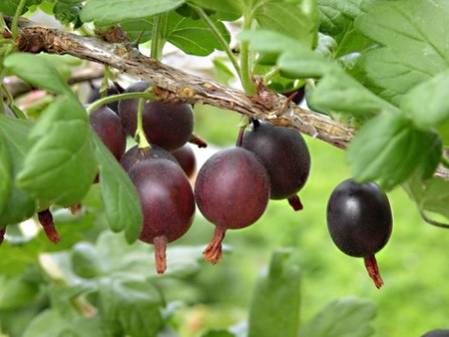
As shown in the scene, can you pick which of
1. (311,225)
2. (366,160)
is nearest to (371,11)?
(366,160)

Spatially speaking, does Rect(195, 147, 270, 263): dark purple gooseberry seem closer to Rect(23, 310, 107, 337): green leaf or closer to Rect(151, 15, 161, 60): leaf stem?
Rect(151, 15, 161, 60): leaf stem

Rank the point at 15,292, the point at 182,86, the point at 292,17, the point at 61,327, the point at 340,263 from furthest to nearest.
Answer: the point at 340,263 < the point at 15,292 < the point at 61,327 < the point at 182,86 < the point at 292,17

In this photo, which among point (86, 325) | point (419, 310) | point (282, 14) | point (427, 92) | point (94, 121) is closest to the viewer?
point (427, 92)

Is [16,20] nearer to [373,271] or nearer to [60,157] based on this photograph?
[60,157]

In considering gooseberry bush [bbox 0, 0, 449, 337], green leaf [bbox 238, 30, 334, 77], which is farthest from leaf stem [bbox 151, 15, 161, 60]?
green leaf [bbox 238, 30, 334, 77]

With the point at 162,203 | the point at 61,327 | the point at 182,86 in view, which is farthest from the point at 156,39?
the point at 61,327

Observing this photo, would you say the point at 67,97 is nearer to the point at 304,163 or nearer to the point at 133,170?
the point at 133,170
